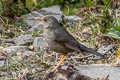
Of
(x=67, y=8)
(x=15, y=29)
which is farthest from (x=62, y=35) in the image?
(x=67, y=8)

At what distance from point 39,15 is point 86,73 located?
14.0ft

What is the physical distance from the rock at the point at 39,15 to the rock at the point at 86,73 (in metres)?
2.98

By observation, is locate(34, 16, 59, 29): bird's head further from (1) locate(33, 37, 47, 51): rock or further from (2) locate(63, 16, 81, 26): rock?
(2) locate(63, 16, 81, 26): rock

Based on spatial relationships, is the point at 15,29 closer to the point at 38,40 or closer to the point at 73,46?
the point at 38,40

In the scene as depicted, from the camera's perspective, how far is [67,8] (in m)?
11.5

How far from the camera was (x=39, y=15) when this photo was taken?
34.7ft

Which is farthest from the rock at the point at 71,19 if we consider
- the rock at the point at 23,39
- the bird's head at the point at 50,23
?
the bird's head at the point at 50,23

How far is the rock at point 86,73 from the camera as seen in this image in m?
6.43

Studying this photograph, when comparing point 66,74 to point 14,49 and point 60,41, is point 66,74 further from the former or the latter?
point 14,49

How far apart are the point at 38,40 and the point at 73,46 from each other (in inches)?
68.4

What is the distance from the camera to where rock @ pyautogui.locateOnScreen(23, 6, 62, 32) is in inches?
385

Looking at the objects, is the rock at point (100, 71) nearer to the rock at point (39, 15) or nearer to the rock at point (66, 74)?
the rock at point (66, 74)

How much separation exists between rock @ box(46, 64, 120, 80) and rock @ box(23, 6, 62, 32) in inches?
117

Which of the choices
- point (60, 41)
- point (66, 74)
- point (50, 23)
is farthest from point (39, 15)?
point (66, 74)
